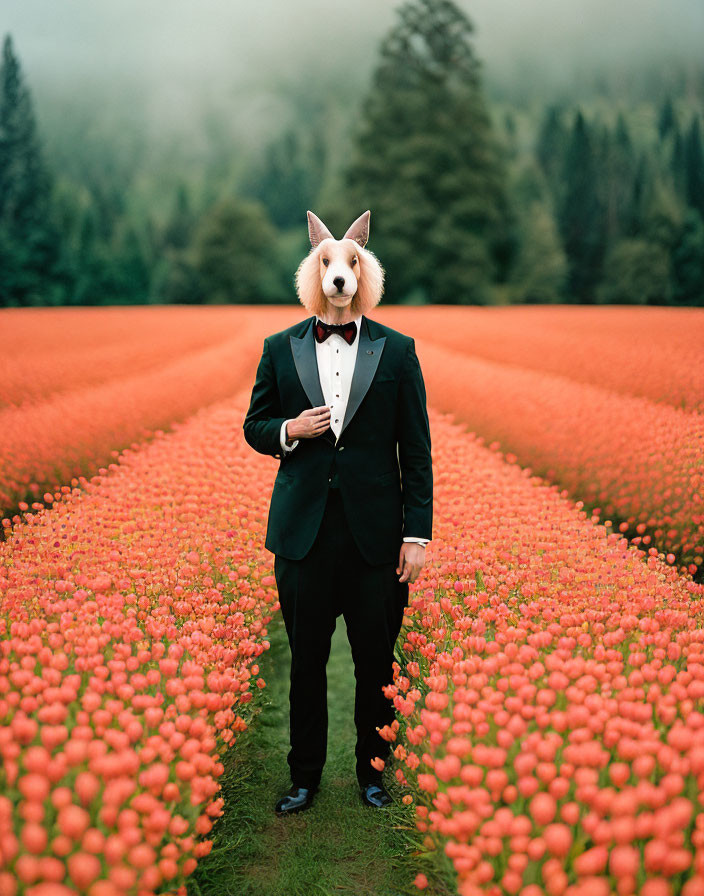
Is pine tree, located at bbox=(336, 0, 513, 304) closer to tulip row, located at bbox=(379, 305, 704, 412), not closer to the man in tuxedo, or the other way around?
tulip row, located at bbox=(379, 305, 704, 412)

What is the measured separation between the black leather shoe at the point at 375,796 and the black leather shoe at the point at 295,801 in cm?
22

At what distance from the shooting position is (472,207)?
12.9m

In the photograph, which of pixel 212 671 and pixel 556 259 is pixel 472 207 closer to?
pixel 556 259

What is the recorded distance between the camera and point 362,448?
7.25 ft

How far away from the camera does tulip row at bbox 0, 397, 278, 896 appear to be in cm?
143

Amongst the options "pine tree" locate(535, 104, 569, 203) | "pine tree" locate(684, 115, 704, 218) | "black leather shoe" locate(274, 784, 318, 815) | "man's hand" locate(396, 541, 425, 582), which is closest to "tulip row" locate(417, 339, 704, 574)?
"man's hand" locate(396, 541, 425, 582)

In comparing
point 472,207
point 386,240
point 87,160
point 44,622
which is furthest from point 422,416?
point 472,207

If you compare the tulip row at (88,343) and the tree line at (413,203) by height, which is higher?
the tree line at (413,203)

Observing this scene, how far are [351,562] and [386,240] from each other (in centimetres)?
1120

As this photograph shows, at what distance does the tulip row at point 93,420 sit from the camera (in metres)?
4.08

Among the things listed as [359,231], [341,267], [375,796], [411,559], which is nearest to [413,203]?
[359,231]

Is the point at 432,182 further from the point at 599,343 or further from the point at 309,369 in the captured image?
the point at 309,369

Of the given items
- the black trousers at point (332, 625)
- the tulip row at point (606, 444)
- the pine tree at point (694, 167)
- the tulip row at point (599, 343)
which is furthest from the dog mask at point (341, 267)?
the pine tree at point (694, 167)

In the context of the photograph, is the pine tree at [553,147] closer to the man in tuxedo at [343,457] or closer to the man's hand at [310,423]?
the man in tuxedo at [343,457]
